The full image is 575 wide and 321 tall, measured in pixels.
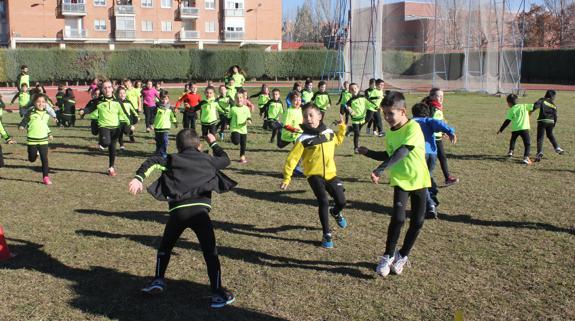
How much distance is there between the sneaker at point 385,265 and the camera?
19.3 feet

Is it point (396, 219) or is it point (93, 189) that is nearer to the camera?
point (396, 219)

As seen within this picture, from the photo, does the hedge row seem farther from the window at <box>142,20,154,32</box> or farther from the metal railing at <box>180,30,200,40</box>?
the window at <box>142,20,154,32</box>

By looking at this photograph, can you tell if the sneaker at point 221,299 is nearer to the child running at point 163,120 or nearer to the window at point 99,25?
the child running at point 163,120

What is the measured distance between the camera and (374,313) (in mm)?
5059

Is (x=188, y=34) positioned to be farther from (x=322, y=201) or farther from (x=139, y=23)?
(x=322, y=201)

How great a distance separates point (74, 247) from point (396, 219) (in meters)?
4.20

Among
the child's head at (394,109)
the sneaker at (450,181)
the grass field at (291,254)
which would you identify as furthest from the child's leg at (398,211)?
the sneaker at (450,181)

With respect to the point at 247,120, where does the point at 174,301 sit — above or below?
below

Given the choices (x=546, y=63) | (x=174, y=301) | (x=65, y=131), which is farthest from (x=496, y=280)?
(x=546, y=63)

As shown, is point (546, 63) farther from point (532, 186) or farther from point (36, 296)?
point (36, 296)

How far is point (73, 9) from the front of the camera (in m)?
67.0

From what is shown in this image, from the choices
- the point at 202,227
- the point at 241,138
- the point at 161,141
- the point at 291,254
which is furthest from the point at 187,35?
the point at 202,227

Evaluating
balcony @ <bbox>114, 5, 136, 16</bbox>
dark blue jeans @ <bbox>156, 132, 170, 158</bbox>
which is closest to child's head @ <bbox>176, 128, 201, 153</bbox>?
dark blue jeans @ <bbox>156, 132, 170, 158</bbox>

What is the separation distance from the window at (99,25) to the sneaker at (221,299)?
233ft
